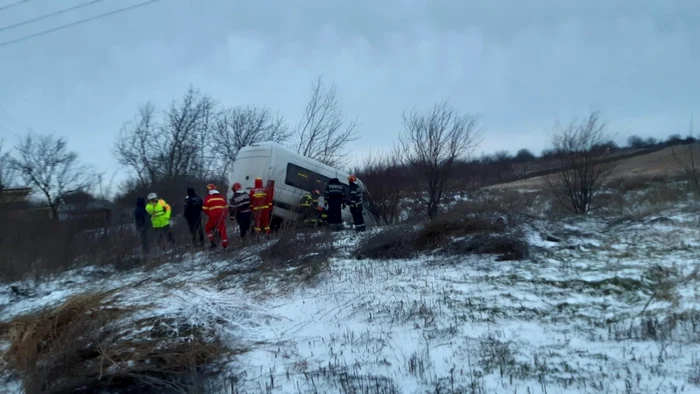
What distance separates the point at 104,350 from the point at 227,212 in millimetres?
8201

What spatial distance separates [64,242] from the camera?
39.5ft

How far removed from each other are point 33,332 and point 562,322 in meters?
5.46

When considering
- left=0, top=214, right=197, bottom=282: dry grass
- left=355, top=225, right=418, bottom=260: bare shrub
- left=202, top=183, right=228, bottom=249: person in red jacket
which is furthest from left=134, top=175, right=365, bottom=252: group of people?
left=355, top=225, right=418, bottom=260: bare shrub

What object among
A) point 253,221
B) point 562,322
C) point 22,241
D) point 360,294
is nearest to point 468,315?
point 562,322

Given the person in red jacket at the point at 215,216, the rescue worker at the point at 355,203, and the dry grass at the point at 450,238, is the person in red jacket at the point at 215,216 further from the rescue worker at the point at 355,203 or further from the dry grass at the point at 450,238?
the rescue worker at the point at 355,203

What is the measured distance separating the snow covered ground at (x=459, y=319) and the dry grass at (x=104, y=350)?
0.29 metres

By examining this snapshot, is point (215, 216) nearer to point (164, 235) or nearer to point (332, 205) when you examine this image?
point (164, 235)

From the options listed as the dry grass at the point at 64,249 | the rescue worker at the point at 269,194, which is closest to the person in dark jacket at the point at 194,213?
the dry grass at the point at 64,249

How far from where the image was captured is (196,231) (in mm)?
13539

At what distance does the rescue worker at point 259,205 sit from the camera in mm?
13680

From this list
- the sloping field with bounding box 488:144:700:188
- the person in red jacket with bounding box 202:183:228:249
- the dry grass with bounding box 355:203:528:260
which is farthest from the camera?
the sloping field with bounding box 488:144:700:188

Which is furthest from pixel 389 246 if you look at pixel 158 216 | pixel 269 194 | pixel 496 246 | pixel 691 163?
pixel 691 163

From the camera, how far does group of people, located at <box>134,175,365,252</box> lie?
41.9ft

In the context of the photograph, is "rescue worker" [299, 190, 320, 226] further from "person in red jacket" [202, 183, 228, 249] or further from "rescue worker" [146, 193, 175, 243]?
"rescue worker" [146, 193, 175, 243]
